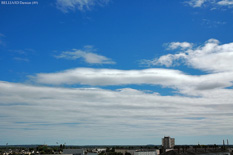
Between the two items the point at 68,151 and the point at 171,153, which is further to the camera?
the point at 68,151

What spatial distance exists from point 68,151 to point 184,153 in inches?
3016

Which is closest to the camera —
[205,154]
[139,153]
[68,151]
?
[205,154]

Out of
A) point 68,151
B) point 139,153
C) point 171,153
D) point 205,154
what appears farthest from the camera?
point 139,153

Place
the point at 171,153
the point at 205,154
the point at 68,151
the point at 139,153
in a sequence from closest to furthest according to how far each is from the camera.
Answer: the point at 171,153
the point at 205,154
the point at 68,151
the point at 139,153

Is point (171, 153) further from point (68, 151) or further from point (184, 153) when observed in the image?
point (68, 151)

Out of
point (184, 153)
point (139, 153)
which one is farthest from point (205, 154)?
point (139, 153)

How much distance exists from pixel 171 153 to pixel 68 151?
71771 mm

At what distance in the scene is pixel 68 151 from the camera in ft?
604

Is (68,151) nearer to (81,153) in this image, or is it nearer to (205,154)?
(81,153)

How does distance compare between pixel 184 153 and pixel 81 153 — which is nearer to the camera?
pixel 184 153

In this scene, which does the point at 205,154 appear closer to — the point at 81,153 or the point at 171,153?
the point at 171,153

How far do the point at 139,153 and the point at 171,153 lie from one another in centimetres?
5354

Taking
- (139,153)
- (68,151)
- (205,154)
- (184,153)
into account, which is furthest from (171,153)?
(68,151)

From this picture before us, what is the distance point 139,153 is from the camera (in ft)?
654
